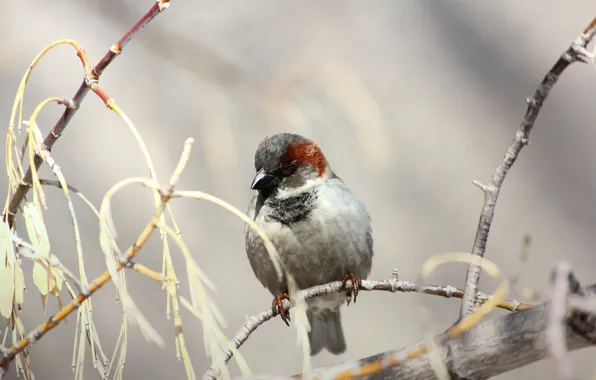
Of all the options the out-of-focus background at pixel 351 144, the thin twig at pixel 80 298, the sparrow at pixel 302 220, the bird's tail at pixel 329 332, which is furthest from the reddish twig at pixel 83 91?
the out-of-focus background at pixel 351 144

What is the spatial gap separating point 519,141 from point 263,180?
0.61 metres

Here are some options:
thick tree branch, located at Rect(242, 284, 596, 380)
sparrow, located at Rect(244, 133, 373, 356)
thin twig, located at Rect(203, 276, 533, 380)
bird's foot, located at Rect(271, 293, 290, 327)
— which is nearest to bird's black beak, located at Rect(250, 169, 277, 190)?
sparrow, located at Rect(244, 133, 373, 356)

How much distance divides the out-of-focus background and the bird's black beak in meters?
0.52

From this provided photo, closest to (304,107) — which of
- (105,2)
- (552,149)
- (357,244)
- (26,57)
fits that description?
(357,244)

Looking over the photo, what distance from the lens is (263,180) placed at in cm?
114

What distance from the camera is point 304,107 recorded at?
1.09 metres

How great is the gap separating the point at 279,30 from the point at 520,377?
119 cm

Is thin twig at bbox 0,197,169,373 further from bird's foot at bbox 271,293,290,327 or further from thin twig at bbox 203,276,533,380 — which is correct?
bird's foot at bbox 271,293,290,327

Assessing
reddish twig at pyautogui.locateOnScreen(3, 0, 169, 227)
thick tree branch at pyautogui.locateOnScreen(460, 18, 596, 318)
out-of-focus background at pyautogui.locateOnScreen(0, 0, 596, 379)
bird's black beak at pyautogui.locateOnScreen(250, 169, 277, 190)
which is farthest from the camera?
A: out-of-focus background at pyautogui.locateOnScreen(0, 0, 596, 379)

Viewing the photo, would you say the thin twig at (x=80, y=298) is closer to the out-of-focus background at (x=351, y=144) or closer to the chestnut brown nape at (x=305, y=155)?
the chestnut brown nape at (x=305, y=155)

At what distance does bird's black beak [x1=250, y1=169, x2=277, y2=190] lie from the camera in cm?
112

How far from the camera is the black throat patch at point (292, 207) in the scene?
1136 mm

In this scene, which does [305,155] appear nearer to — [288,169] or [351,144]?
[288,169]

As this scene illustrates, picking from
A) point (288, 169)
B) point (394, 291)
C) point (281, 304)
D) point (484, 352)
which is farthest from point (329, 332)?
point (484, 352)
